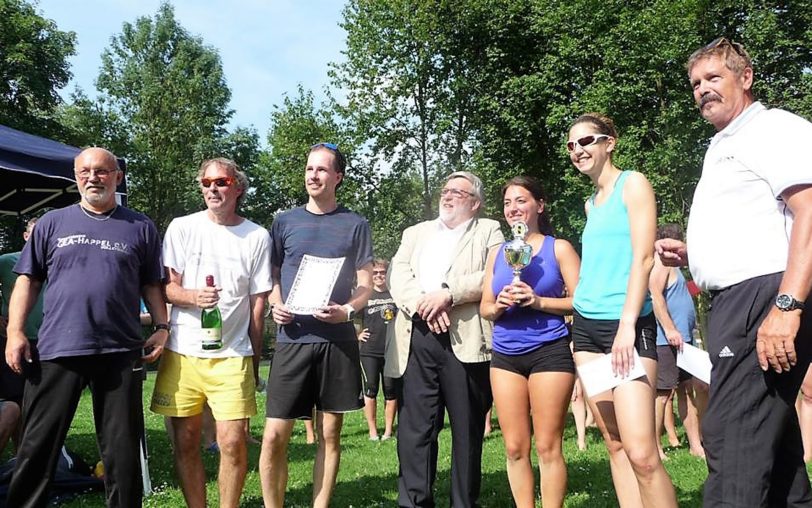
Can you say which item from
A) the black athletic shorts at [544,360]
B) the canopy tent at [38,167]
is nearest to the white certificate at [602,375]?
the black athletic shorts at [544,360]

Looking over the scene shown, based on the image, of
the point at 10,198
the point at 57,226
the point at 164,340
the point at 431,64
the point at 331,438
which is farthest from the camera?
the point at 431,64

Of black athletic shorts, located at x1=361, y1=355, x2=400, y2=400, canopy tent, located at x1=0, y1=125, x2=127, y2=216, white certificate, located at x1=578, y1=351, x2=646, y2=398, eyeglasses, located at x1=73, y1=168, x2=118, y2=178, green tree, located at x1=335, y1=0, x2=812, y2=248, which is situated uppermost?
green tree, located at x1=335, y1=0, x2=812, y2=248

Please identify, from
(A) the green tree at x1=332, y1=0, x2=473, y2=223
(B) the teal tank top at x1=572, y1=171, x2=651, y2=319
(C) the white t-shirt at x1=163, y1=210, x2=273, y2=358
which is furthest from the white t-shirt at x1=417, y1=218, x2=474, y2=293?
(A) the green tree at x1=332, y1=0, x2=473, y2=223

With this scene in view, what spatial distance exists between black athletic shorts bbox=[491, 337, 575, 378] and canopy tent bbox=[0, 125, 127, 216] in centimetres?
313

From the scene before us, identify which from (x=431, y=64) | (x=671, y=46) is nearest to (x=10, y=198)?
(x=671, y=46)

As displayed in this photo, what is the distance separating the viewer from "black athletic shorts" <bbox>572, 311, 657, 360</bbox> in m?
3.34

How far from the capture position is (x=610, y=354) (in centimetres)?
328

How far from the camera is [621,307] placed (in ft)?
11.1

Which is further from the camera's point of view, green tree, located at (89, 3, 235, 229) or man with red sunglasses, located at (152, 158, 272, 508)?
green tree, located at (89, 3, 235, 229)

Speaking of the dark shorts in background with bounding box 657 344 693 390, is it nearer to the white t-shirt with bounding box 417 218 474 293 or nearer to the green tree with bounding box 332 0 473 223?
the white t-shirt with bounding box 417 218 474 293

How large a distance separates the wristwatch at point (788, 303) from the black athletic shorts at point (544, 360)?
5.33 feet

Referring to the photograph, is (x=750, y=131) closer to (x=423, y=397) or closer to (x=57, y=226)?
(x=423, y=397)

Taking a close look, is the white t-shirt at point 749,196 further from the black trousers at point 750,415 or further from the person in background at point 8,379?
the person in background at point 8,379

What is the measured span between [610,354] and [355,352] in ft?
5.75
